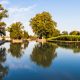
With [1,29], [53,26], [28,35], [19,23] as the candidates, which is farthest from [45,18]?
[1,29]

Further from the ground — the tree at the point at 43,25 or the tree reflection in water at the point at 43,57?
the tree at the point at 43,25

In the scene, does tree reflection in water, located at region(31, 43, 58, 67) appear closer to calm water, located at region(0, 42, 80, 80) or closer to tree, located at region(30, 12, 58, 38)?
calm water, located at region(0, 42, 80, 80)

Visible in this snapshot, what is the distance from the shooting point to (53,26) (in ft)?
265

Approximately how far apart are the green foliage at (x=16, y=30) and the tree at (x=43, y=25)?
7.88 meters

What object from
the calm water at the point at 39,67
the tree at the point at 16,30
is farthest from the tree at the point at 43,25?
the calm water at the point at 39,67

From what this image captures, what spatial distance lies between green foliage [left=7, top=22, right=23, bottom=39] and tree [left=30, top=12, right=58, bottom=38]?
310 inches

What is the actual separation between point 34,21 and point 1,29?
119ft

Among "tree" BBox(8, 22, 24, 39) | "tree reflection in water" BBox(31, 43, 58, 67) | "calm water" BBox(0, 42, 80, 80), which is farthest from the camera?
"tree" BBox(8, 22, 24, 39)

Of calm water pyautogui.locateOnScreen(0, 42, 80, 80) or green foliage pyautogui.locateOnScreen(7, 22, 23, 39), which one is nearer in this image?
calm water pyautogui.locateOnScreen(0, 42, 80, 80)

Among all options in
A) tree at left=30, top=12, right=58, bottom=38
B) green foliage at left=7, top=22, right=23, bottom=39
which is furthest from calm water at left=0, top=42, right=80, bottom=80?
tree at left=30, top=12, right=58, bottom=38

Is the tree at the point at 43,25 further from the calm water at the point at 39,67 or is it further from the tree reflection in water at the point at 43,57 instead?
the calm water at the point at 39,67

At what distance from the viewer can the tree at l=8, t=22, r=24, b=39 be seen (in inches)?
2844

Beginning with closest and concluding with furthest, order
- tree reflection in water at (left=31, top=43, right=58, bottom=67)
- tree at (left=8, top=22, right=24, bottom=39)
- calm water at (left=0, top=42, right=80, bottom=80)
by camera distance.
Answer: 1. calm water at (left=0, top=42, right=80, bottom=80)
2. tree reflection in water at (left=31, top=43, right=58, bottom=67)
3. tree at (left=8, top=22, right=24, bottom=39)

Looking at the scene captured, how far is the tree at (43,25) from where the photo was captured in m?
79.4
